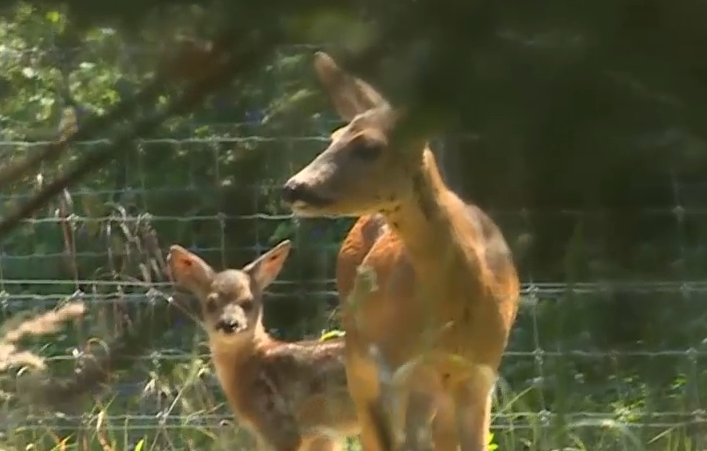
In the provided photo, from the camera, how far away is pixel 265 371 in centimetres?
296

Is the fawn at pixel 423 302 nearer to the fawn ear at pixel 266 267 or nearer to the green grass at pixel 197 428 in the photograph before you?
the fawn ear at pixel 266 267

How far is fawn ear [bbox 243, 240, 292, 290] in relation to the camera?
229 cm

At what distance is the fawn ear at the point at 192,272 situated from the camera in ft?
8.59

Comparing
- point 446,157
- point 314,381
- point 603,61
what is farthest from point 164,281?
point 603,61

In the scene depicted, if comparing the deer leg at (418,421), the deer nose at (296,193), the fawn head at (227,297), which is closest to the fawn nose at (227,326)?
the fawn head at (227,297)

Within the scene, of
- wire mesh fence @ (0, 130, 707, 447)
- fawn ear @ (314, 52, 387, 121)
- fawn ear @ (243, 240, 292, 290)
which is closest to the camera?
fawn ear @ (314, 52, 387, 121)

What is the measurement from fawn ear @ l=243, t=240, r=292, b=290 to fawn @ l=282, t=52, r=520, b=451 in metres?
0.12

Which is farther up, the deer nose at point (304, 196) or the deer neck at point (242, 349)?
the deer nose at point (304, 196)

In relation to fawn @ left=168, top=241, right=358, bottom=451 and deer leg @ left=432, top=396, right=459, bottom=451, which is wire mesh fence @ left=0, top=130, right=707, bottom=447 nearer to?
fawn @ left=168, top=241, right=358, bottom=451

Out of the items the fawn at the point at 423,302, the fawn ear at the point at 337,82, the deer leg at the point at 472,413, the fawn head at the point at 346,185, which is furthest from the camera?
the deer leg at the point at 472,413

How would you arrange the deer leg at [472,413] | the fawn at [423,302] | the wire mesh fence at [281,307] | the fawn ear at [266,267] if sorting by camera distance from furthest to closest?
the deer leg at [472,413], the fawn ear at [266,267], the fawn at [423,302], the wire mesh fence at [281,307]

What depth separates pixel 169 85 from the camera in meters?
0.68

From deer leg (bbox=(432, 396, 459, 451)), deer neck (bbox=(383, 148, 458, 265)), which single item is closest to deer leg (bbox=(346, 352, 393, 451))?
deer leg (bbox=(432, 396, 459, 451))

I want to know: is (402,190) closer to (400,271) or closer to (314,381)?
(400,271)
